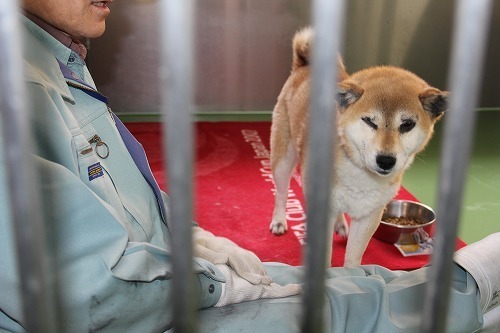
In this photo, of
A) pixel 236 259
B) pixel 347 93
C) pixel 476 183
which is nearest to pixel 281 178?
pixel 347 93

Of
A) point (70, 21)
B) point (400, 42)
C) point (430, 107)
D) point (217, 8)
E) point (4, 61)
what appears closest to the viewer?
point (4, 61)

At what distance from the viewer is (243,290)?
132cm

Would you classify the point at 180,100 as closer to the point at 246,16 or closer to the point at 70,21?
the point at 70,21

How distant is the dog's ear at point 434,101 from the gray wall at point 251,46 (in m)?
3.38

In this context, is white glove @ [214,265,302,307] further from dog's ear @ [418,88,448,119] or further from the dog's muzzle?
dog's ear @ [418,88,448,119]

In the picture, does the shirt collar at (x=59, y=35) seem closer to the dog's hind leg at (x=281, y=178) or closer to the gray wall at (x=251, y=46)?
the dog's hind leg at (x=281, y=178)

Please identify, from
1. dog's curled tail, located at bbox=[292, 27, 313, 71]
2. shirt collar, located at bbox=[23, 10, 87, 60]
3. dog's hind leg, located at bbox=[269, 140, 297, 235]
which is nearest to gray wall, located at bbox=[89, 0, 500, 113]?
dog's curled tail, located at bbox=[292, 27, 313, 71]

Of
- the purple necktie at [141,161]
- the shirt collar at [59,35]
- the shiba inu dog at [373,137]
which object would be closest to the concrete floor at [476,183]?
the shiba inu dog at [373,137]

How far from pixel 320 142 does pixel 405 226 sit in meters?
2.27

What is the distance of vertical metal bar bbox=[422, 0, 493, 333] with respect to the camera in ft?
1.43

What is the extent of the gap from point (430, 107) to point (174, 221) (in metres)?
1.70

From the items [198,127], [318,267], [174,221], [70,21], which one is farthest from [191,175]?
[198,127]

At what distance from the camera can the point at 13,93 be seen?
43cm

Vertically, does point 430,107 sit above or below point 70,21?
below
